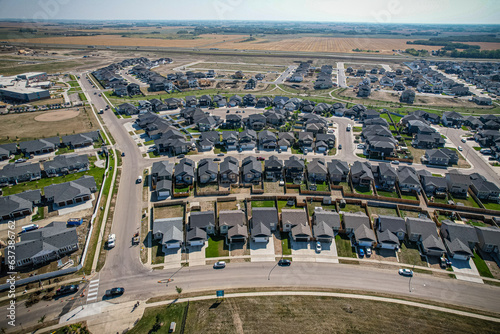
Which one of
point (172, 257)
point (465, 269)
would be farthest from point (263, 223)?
point (465, 269)

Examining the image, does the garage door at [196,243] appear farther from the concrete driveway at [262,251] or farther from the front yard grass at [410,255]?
the front yard grass at [410,255]

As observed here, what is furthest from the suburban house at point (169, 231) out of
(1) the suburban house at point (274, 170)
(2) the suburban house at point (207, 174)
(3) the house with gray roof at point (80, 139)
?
(3) the house with gray roof at point (80, 139)

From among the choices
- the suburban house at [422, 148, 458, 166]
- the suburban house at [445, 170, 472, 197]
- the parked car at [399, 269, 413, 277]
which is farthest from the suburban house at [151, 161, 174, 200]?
the suburban house at [422, 148, 458, 166]

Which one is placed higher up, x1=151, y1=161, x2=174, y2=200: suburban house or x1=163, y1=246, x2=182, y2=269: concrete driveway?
x1=151, y1=161, x2=174, y2=200: suburban house

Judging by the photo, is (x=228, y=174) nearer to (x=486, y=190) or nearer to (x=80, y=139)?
(x=80, y=139)

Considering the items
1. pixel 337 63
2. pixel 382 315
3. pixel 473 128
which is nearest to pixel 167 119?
pixel 382 315

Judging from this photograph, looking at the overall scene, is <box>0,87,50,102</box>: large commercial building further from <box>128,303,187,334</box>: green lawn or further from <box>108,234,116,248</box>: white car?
<box>128,303,187,334</box>: green lawn

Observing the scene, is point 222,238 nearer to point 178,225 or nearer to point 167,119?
point 178,225
